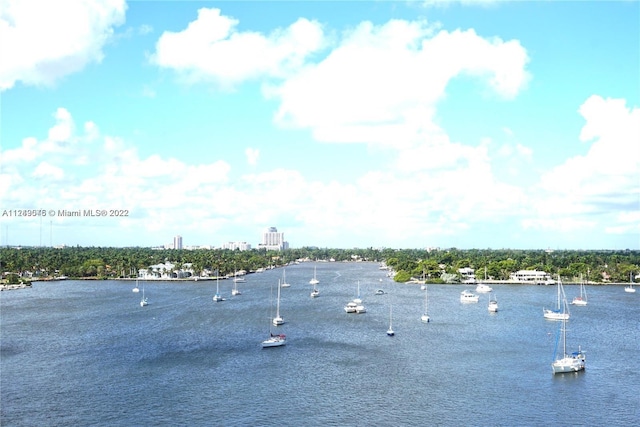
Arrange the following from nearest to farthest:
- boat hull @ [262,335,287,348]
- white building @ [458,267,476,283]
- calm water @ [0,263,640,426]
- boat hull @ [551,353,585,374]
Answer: calm water @ [0,263,640,426]
boat hull @ [551,353,585,374]
boat hull @ [262,335,287,348]
white building @ [458,267,476,283]

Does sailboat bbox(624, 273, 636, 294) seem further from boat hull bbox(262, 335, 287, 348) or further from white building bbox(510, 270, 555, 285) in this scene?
boat hull bbox(262, 335, 287, 348)

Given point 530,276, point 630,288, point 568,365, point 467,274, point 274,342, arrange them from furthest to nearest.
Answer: point 467,274, point 530,276, point 630,288, point 274,342, point 568,365

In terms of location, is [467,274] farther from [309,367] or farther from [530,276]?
[309,367]

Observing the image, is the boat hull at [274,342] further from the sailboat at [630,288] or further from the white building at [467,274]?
the white building at [467,274]

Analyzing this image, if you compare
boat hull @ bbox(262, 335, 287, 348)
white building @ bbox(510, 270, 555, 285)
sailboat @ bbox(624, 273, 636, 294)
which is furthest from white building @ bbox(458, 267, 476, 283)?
boat hull @ bbox(262, 335, 287, 348)

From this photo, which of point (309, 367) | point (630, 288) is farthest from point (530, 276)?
point (309, 367)

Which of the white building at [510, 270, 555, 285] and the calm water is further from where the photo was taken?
the white building at [510, 270, 555, 285]

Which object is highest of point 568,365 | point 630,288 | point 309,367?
point 630,288

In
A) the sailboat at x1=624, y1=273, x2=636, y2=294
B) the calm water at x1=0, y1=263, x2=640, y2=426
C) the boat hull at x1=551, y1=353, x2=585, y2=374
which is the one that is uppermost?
the sailboat at x1=624, y1=273, x2=636, y2=294

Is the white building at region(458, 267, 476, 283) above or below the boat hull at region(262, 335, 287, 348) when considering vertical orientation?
above
